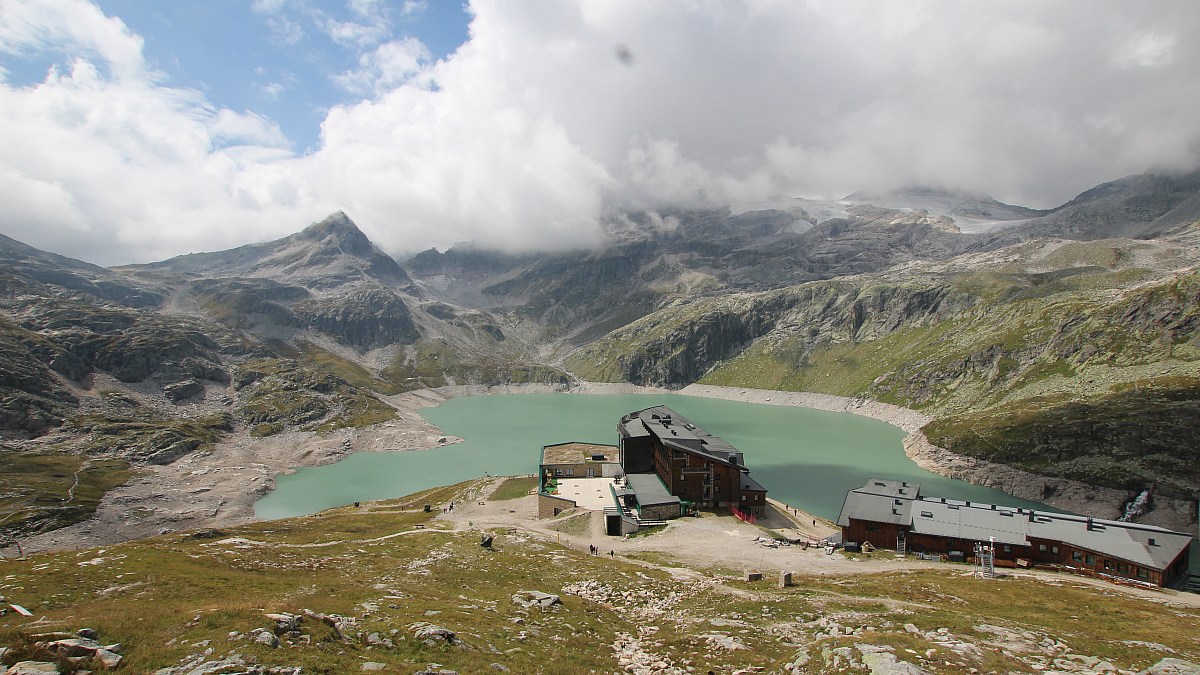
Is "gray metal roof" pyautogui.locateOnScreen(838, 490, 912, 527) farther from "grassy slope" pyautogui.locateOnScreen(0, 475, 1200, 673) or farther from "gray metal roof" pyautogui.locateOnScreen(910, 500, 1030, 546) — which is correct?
"grassy slope" pyautogui.locateOnScreen(0, 475, 1200, 673)

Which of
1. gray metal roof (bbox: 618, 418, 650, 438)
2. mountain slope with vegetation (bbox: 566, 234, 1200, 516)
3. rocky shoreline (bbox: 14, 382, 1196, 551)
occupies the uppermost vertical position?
mountain slope with vegetation (bbox: 566, 234, 1200, 516)

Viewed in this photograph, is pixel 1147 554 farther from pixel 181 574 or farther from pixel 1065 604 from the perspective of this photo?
pixel 181 574

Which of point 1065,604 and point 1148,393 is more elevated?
point 1148,393

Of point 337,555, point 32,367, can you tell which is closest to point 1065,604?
point 337,555

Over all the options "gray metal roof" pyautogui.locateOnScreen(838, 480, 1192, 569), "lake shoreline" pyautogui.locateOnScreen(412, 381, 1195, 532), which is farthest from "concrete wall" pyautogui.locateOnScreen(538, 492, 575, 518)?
"lake shoreline" pyautogui.locateOnScreen(412, 381, 1195, 532)

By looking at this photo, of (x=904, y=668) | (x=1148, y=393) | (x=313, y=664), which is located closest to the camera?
(x=313, y=664)

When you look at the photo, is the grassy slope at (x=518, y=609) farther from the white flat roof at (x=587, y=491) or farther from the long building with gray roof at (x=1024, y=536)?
the white flat roof at (x=587, y=491)
